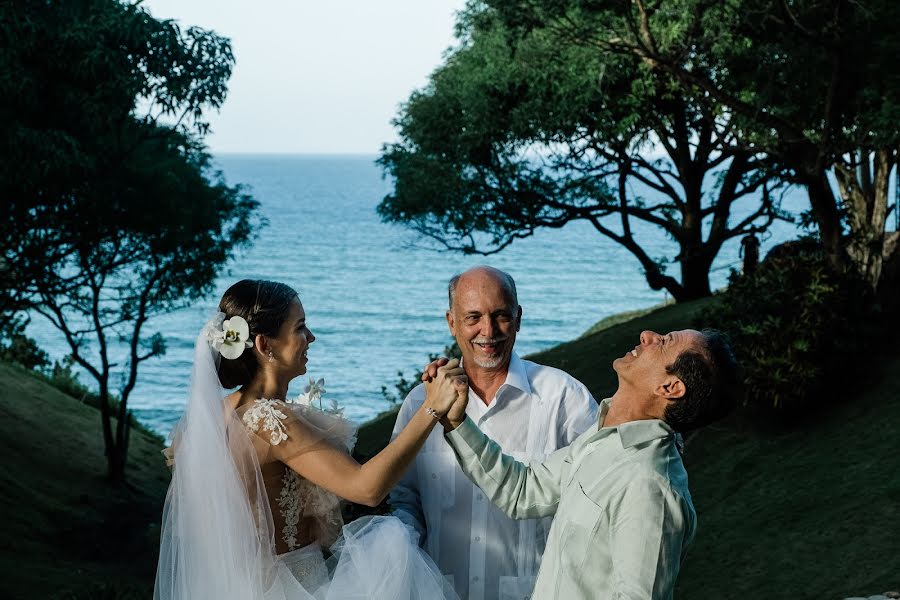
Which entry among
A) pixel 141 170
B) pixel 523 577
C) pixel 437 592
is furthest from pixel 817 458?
pixel 141 170

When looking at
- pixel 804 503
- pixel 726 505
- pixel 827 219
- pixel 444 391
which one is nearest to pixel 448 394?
pixel 444 391

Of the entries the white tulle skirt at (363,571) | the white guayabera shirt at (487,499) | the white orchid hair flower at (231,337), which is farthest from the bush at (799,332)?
Result: the white orchid hair flower at (231,337)

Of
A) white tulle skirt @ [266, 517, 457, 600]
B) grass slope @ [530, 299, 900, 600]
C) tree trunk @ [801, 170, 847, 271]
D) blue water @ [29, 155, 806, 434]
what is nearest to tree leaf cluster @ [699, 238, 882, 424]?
grass slope @ [530, 299, 900, 600]

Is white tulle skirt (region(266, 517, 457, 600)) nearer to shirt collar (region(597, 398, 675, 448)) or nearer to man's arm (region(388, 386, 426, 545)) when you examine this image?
man's arm (region(388, 386, 426, 545))

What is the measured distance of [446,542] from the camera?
455 centimetres

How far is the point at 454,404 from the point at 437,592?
30.0 inches

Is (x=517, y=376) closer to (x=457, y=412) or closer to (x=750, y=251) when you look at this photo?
(x=457, y=412)

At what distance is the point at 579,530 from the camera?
319 cm

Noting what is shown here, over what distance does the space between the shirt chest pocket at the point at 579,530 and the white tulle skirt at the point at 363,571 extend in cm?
87

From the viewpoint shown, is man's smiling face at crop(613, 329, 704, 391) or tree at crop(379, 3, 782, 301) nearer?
man's smiling face at crop(613, 329, 704, 391)

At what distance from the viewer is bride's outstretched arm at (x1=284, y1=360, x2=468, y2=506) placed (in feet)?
11.8

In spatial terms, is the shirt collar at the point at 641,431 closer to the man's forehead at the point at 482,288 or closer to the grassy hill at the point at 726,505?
the man's forehead at the point at 482,288

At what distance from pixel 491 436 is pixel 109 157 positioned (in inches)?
518

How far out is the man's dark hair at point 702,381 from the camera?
10.8ft
